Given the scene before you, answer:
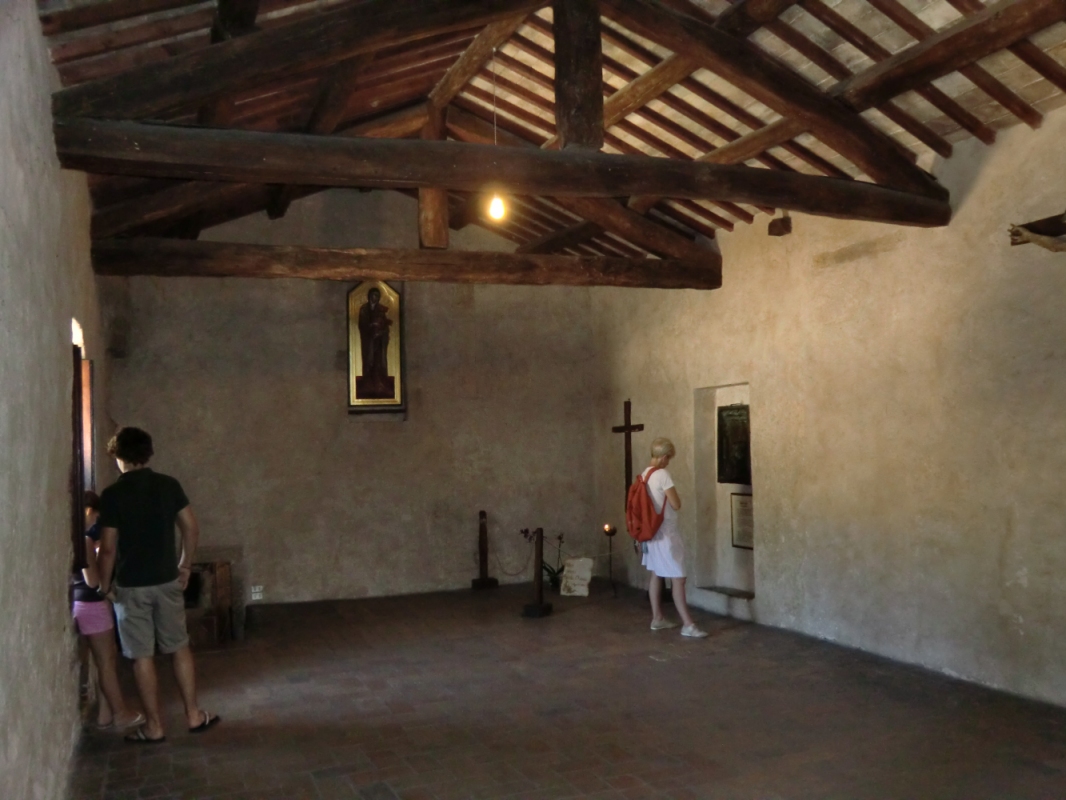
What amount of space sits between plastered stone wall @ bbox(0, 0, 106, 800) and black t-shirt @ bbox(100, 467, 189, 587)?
29 centimetres

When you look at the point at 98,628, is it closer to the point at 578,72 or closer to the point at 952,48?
the point at 578,72

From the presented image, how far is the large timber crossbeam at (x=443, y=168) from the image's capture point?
14.5 feet

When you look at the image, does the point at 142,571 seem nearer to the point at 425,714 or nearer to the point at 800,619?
the point at 425,714

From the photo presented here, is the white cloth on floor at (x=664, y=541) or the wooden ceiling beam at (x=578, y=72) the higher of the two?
the wooden ceiling beam at (x=578, y=72)

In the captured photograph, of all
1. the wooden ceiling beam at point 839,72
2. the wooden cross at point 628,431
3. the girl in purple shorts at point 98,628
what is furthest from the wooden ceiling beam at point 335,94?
→ the wooden cross at point 628,431

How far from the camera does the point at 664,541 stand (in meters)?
7.64

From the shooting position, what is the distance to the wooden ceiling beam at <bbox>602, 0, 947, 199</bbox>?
5574 millimetres

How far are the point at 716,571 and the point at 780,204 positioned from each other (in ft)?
14.4

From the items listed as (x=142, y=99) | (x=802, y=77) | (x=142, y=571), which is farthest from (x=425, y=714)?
(x=802, y=77)

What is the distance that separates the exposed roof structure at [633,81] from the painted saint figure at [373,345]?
2.15m

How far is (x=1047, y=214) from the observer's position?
218 inches

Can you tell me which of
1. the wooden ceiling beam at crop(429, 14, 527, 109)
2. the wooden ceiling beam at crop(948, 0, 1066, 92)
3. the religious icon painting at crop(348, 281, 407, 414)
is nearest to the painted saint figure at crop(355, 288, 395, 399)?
the religious icon painting at crop(348, 281, 407, 414)

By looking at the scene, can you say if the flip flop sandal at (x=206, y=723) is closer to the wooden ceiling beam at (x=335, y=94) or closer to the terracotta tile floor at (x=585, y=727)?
the terracotta tile floor at (x=585, y=727)

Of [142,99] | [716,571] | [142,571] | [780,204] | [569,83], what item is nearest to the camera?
[142,99]
